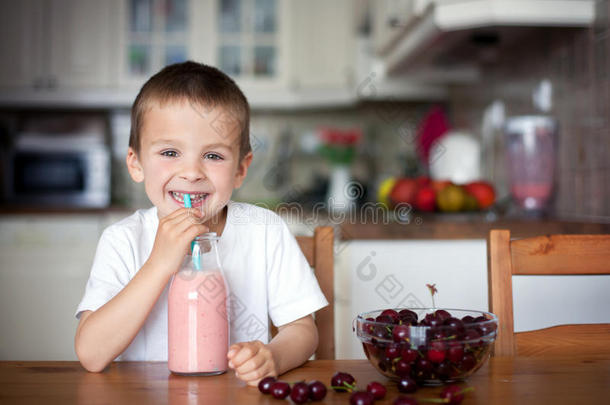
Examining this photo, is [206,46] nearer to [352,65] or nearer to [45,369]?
[352,65]

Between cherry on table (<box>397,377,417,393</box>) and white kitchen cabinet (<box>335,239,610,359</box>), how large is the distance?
36.2 inches

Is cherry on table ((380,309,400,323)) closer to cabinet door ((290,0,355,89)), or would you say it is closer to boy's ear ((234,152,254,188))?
boy's ear ((234,152,254,188))

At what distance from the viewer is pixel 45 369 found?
2.35ft

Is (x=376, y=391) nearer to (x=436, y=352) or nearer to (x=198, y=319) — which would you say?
(x=436, y=352)

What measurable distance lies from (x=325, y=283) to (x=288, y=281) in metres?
0.06

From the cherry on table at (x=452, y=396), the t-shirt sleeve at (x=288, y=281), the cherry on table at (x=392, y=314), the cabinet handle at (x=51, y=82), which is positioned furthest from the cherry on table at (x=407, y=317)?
the cabinet handle at (x=51, y=82)

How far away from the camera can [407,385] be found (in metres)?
0.59

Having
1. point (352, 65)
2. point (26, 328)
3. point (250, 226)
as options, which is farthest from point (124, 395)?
point (352, 65)

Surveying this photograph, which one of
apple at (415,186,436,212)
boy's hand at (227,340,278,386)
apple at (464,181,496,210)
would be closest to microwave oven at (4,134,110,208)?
apple at (415,186,436,212)

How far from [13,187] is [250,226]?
2.28 meters

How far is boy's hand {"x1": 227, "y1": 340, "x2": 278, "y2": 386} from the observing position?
2.09ft

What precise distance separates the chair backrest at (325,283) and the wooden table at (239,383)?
186 millimetres

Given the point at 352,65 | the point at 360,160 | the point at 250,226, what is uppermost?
the point at 352,65

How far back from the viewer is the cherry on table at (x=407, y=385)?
59 cm
